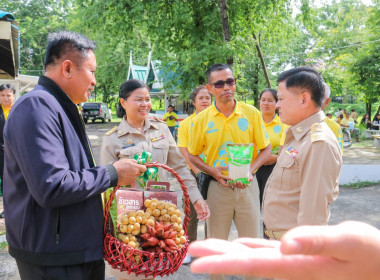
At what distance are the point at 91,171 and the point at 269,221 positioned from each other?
1.32 meters

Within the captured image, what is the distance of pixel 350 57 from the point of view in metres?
→ 19.8

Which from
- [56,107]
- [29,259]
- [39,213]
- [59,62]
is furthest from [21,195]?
[59,62]

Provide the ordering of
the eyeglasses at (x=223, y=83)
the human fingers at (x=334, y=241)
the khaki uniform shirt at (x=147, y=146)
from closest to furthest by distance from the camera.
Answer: the human fingers at (x=334, y=241)
the khaki uniform shirt at (x=147, y=146)
the eyeglasses at (x=223, y=83)

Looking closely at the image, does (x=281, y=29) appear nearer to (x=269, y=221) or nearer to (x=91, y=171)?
(x=269, y=221)

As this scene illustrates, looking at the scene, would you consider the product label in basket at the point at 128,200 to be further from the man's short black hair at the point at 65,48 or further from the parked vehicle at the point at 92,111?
the parked vehicle at the point at 92,111

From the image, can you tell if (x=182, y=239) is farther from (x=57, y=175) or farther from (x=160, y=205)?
(x=57, y=175)

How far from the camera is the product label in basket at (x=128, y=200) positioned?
2168 millimetres

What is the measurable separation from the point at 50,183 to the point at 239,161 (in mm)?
1763

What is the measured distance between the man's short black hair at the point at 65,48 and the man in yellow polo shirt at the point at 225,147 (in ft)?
5.81

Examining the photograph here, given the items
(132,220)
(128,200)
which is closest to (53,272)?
(132,220)

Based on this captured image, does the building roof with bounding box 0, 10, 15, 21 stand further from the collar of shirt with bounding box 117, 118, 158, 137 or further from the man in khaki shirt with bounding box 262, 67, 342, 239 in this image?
the man in khaki shirt with bounding box 262, 67, 342, 239

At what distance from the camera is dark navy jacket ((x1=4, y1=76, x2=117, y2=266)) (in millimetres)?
1582

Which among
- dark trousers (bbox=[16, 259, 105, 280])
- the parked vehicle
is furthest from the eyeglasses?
the parked vehicle

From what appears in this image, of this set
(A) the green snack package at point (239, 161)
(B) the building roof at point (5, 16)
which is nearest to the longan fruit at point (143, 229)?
(A) the green snack package at point (239, 161)
